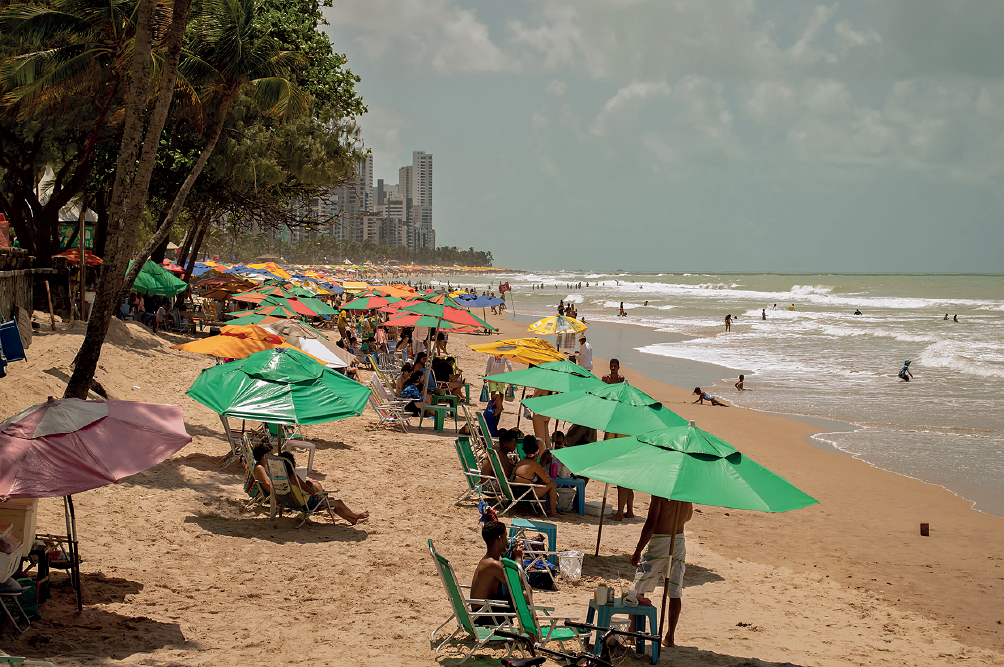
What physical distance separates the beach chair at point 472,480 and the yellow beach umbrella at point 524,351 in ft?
8.50

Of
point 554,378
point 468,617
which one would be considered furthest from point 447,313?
point 468,617

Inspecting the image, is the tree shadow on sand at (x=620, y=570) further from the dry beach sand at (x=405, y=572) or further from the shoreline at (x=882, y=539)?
the shoreline at (x=882, y=539)

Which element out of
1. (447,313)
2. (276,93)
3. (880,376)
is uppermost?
(276,93)

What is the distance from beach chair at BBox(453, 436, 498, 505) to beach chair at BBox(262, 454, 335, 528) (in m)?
1.61

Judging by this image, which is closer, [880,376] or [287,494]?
[287,494]

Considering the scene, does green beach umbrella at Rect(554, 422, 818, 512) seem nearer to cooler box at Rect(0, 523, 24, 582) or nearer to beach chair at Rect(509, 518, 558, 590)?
beach chair at Rect(509, 518, 558, 590)

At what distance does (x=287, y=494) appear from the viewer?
22.7 ft

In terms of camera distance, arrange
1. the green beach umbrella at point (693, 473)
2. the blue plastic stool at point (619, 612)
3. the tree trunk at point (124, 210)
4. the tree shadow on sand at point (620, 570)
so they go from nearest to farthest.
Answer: the green beach umbrella at point (693, 473) < the blue plastic stool at point (619, 612) < the tree shadow on sand at point (620, 570) < the tree trunk at point (124, 210)

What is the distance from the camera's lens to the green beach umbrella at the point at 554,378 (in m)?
8.24

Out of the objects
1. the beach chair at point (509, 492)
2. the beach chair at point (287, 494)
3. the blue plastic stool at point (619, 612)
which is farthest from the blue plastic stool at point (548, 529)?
the beach chair at point (287, 494)

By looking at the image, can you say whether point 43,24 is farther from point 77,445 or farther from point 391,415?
point 77,445

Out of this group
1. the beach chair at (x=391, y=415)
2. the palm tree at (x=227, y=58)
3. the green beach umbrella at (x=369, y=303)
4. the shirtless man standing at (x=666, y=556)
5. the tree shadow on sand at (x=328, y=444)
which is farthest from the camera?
the green beach umbrella at (x=369, y=303)

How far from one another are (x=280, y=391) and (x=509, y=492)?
2550mm

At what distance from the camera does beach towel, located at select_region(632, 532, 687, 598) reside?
489 cm
